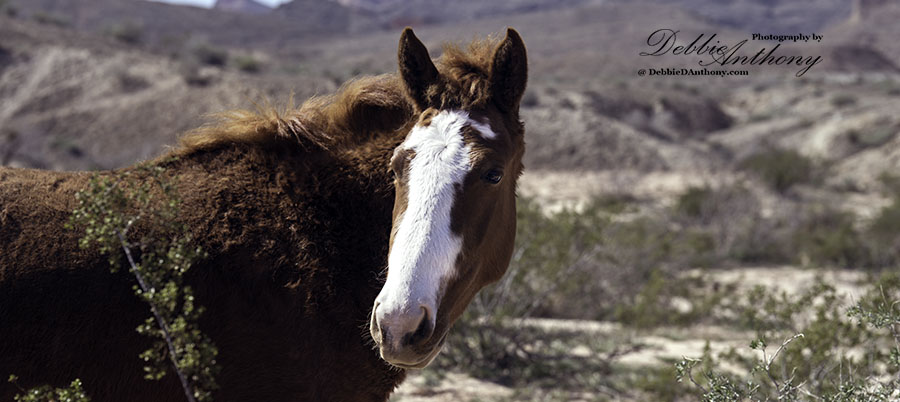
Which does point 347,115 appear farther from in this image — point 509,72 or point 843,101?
point 843,101

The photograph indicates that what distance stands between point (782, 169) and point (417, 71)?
53.9 ft

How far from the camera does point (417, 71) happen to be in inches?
111

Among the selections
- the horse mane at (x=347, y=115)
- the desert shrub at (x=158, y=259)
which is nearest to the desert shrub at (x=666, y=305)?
the horse mane at (x=347, y=115)

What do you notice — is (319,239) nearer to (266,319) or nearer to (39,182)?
(266,319)

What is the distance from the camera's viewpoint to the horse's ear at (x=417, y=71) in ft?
9.14

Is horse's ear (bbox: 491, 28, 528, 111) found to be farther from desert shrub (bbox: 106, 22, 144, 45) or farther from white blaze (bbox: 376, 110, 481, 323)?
desert shrub (bbox: 106, 22, 144, 45)

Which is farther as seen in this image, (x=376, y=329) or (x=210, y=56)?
(x=210, y=56)

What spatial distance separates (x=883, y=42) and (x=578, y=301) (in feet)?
234

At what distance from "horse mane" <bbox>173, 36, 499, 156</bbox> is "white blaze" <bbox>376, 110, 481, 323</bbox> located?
0.29 metres

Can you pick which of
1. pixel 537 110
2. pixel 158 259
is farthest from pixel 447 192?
pixel 537 110

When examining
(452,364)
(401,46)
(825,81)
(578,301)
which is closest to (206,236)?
(401,46)

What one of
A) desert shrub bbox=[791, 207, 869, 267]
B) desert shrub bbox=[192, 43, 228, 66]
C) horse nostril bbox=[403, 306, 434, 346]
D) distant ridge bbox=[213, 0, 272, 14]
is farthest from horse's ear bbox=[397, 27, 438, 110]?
distant ridge bbox=[213, 0, 272, 14]

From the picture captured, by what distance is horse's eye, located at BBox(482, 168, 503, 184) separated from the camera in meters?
2.50

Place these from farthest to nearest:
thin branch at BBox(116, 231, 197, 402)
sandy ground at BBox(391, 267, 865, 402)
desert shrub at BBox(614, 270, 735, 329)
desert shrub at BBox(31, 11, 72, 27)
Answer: desert shrub at BBox(31, 11, 72, 27)
desert shrub at BBox(614, 270, 735, 329)
sandy ground at BBox(391, 267, 865, 402)
thin branch at BBox(116, 231, 197, 402)
